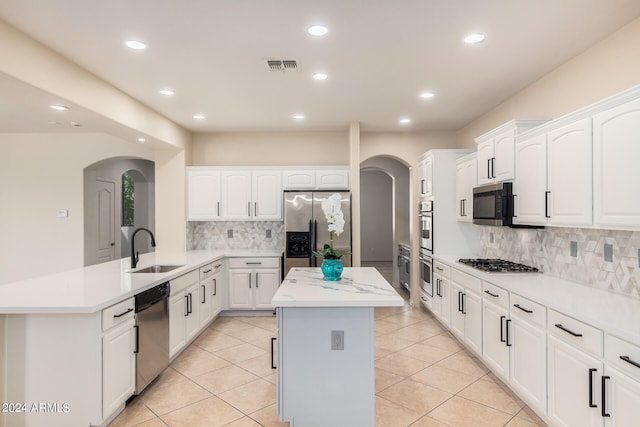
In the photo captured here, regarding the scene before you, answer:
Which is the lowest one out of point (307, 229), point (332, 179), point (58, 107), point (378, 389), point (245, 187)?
point (378, 389)

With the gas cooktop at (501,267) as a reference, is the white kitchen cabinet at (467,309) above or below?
below

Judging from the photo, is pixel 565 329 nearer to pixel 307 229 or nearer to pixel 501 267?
pixel 501 267

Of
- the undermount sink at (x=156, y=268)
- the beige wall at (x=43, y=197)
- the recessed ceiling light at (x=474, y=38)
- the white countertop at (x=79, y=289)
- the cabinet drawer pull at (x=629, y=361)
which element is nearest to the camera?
the cabinet drawer pull at (x=629, y=361)

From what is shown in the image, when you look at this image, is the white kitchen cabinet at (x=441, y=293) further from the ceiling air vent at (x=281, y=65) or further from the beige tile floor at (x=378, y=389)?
the ceiling air vent at (x=281, y=65)

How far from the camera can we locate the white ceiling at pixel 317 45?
2.29 m

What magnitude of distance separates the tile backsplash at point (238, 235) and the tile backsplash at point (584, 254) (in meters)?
3.29

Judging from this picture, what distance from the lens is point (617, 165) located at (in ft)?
7.20

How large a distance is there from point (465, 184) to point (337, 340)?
117 inches

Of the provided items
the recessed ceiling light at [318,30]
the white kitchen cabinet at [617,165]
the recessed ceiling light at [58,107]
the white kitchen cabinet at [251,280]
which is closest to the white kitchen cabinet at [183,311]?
the white kitchen cabinet at [251,280]

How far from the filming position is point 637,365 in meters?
1.68

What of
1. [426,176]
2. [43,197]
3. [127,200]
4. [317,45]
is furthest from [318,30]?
[127,200]

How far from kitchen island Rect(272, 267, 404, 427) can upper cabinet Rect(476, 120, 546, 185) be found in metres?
1.95

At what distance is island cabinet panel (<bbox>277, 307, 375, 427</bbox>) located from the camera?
2.41 meters

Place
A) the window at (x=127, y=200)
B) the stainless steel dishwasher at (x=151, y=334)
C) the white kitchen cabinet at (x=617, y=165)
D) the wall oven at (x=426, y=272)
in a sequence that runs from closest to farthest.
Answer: the white kitchen cabinet at (x=617, y=165) → the stainless steel dishwasher at (x=151, y=334) → the wall oven at (x=426, y=272) → the window at (x=127, y=200)
